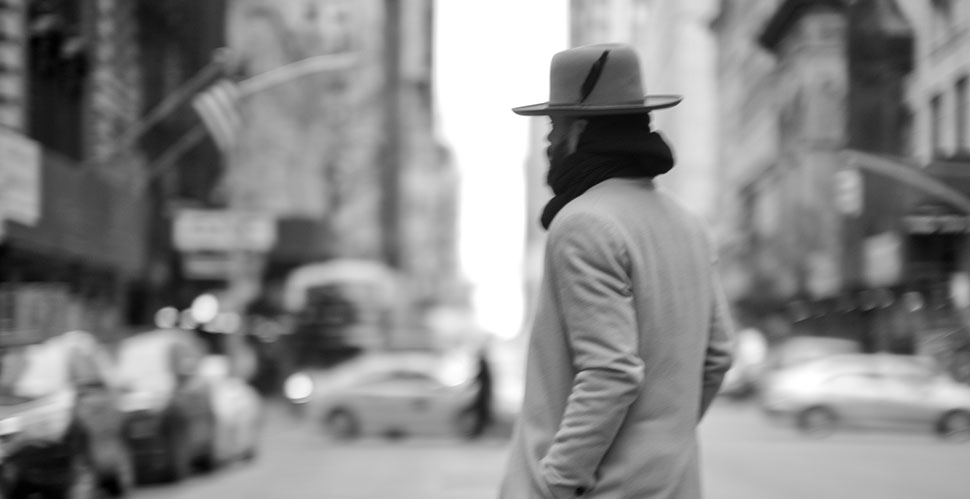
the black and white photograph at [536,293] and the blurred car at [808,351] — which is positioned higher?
the black and white photograph at [536,293]

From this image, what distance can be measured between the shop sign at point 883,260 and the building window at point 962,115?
7.49 m

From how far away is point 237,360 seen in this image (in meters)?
35.9

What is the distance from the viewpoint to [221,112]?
3584 cm

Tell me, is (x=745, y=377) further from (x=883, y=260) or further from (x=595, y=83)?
(x=595, y=83)

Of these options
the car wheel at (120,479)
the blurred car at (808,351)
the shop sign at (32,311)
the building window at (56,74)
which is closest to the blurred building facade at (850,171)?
the blurred car at (808,351)

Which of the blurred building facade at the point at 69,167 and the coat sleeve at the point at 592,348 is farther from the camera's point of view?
the blurred building facade at the point at 69,167

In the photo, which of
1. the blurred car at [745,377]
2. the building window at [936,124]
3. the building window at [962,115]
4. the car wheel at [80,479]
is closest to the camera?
the car wheel at [80,479]

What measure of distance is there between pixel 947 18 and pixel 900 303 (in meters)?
16.9

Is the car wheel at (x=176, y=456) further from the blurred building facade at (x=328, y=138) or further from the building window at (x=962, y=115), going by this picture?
the building window at (x=962, y=115)

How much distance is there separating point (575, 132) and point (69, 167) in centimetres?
2998

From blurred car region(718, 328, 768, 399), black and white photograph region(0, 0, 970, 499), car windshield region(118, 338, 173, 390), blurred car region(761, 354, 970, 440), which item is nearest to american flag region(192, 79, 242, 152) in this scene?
black and white photograph region(0, 0, 970, 499)

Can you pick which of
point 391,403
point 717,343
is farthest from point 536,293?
point 717,343

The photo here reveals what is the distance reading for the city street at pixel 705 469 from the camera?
746 inches

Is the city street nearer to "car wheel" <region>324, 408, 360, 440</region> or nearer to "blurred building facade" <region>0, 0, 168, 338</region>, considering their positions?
"car wheel" <region>324, 408, 360, 440</region>
